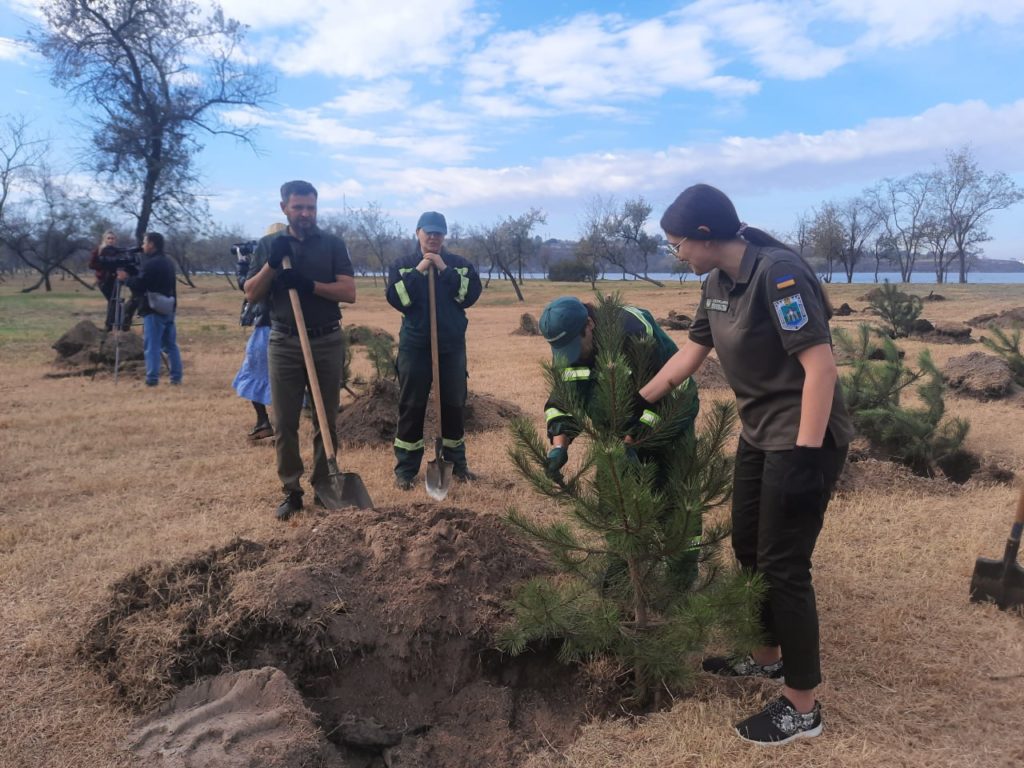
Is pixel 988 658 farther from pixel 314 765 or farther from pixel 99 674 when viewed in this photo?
pixel 99 674

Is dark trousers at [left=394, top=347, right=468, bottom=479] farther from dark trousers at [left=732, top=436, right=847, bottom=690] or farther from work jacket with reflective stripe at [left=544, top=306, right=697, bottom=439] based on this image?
dark trousers at [left=732, top=436, right=847, bottom=690]

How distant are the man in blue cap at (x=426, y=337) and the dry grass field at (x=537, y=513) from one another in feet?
1.21

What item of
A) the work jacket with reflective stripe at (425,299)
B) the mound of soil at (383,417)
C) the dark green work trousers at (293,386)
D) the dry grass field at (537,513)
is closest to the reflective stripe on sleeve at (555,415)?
the dry grass field at (537,513)

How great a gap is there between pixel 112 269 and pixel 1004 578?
11732mm

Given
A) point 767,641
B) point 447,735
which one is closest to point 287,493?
point 447,735

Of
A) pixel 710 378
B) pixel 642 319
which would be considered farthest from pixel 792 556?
pixel 710 378

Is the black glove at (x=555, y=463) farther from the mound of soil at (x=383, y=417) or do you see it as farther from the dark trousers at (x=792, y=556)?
the mound of soil at (x=383, y=417)

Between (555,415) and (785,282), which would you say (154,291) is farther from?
(785,282)

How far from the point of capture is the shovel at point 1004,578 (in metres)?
3.38

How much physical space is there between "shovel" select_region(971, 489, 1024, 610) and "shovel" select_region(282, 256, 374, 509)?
330cm

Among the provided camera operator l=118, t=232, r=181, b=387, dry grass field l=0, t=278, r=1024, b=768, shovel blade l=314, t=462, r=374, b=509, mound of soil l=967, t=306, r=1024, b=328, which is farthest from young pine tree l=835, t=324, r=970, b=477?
mound of soil l=967, t=306, r=1024, b=328

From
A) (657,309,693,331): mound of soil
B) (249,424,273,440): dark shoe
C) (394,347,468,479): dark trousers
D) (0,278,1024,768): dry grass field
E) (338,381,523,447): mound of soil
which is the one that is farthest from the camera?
(657,309,693,331): mound of soil

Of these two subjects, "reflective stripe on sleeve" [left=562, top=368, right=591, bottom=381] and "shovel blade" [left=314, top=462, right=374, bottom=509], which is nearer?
"reflective stripe on sleeve" [left=562, top=368, right=591, bottom=381]

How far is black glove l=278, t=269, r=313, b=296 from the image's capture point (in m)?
4.29
